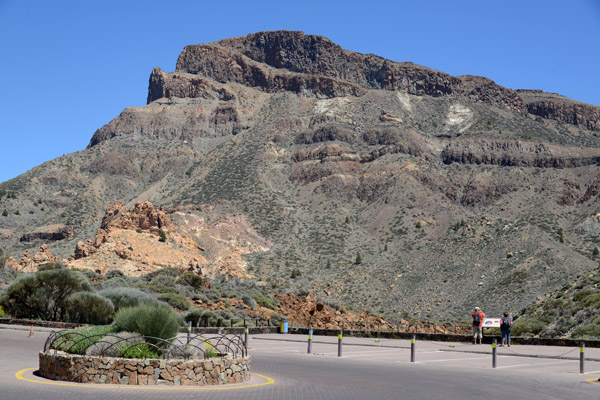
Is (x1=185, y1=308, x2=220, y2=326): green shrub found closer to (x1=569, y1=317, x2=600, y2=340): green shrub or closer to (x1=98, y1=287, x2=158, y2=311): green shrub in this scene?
(x1=98, y1=287, x2=158, y2=311): green shrub

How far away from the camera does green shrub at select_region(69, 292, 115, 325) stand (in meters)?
33.1

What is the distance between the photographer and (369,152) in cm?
12156

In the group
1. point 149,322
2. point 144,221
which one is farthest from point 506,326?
point 144,221

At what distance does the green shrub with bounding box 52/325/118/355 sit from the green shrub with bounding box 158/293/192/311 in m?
29.1

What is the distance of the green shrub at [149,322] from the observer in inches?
587

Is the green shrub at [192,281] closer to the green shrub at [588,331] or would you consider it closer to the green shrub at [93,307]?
the green shrub at [93,307]

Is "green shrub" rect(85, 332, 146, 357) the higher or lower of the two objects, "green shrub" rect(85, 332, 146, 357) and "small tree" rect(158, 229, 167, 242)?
the lower

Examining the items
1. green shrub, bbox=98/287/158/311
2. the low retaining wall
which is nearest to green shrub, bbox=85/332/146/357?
the low retaining wall

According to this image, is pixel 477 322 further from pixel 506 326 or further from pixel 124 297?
pixel 124 297

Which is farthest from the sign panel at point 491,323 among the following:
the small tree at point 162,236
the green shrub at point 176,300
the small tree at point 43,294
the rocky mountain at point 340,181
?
the small tree at point 162,236

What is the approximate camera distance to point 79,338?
1470 cm

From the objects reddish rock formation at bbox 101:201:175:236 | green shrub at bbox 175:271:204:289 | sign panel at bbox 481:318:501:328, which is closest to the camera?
sign panel at bbox 481:318:501:328

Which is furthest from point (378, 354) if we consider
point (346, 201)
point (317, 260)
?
point (346, 201)

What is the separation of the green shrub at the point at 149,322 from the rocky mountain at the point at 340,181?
54.6 metres
